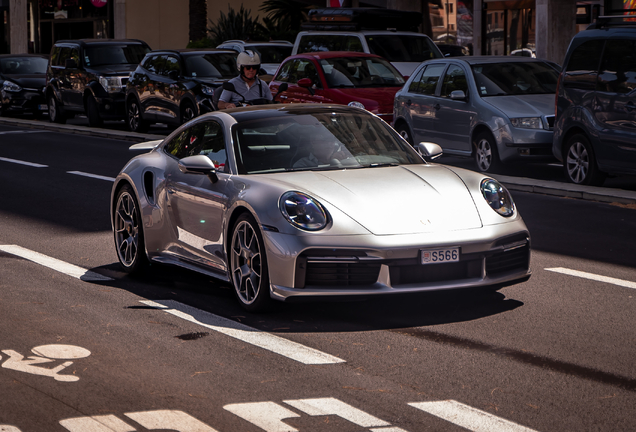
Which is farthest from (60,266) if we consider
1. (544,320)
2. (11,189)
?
(11,189)

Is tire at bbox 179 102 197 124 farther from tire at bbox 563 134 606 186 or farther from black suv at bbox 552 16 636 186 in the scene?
tire at bbox 563 134 606 186

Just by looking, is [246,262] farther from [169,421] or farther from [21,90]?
[21,90]

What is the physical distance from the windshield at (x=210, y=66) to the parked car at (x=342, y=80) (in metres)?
2.53

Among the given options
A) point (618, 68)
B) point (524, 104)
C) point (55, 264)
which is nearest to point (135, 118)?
point (524, 104)

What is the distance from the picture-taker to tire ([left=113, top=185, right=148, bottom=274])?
8.23m

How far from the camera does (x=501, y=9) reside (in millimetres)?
33469

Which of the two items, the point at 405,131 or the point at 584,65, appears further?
the point at 405,131

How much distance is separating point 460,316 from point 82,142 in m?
16.3

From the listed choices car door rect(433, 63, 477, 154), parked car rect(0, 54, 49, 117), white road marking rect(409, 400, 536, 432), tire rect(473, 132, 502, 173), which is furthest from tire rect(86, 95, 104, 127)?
white road marking rect(409, 400, 536, 432)

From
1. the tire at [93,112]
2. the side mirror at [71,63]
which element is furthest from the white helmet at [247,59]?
the side mirror at [71,63]

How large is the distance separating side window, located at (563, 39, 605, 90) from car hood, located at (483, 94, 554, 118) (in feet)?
3.96

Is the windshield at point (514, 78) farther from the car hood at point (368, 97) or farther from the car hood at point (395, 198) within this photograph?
the car hood at point (395, 198)

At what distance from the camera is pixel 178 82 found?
2198cm

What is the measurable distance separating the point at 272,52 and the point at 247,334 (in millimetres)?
20414
